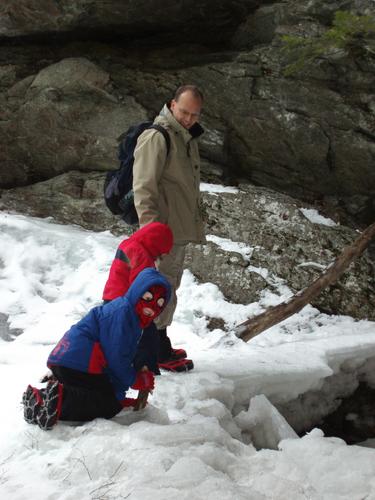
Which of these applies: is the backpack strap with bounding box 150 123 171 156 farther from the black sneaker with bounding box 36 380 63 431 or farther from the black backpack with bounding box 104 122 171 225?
the black sneaker with bounding box 36 380 63 431

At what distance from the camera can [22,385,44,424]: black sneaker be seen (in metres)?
3.47

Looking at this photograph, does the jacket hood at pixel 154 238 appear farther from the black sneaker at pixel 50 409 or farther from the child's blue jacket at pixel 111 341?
the black sneaker at pixel 50 409

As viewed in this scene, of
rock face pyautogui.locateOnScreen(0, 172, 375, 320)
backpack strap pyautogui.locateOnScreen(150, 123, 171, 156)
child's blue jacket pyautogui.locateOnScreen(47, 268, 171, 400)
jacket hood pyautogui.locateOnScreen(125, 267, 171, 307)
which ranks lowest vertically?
rock face pyautogui.locateOnScreen(0, 172, 375, 320)

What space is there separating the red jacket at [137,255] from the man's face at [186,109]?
3.79ft

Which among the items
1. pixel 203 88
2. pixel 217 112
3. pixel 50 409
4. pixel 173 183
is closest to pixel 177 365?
pixel 50 409

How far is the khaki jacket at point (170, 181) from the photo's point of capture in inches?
177

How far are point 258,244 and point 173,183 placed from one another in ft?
14.1

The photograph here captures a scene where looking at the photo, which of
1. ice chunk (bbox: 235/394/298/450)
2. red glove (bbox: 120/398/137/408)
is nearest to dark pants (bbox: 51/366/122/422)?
red glove (bbox: 120/398/137/408)

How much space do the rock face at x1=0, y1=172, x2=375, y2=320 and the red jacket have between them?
3.82m

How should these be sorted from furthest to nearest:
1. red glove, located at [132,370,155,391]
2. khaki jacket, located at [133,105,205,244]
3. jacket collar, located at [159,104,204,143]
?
jacket collar, located at [159,104,204,143]
khaki jacket, located at [133,105,205,244]
red glove, located at [132,370,155,391]

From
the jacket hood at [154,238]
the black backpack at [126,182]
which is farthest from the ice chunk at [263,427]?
the black backpack at [126,182]

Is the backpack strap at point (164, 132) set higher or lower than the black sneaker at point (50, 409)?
higher

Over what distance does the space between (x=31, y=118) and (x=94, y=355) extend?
29.4ft

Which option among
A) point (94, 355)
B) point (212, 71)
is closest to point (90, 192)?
point (212, 71)
